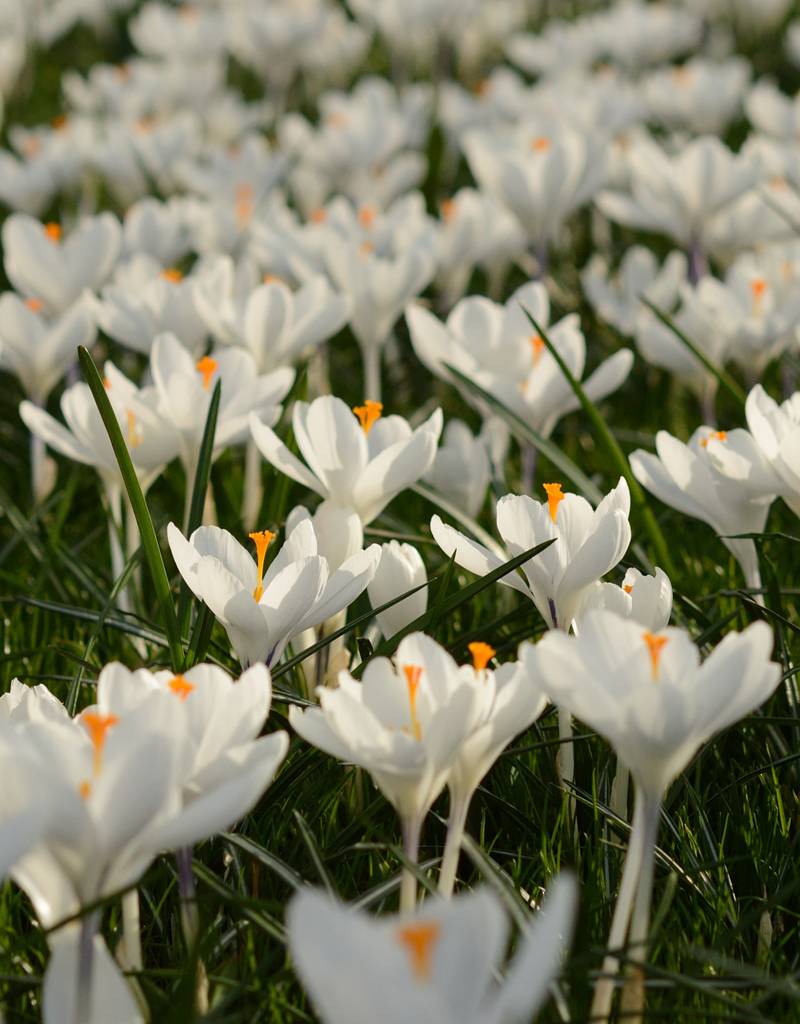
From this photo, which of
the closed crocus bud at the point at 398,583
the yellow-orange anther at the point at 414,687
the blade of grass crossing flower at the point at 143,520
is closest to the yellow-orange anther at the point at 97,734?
the yellow-orange anther at the point at 414,687

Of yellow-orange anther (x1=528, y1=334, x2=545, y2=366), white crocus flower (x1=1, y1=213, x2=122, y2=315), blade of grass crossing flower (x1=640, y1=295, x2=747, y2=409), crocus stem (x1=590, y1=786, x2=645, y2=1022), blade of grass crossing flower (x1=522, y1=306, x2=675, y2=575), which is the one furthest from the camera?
white crocus flower (x1=1, y1=213, x2=122, y2=315)

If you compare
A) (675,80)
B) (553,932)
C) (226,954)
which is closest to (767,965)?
(226,954)

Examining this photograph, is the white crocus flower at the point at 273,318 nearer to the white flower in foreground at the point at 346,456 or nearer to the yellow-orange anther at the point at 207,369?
the yellow-orange anther at the point at 207,369

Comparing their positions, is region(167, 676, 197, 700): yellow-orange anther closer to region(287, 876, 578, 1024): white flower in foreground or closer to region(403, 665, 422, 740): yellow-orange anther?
region(403, 665, 422, 740): yellow-orange anther

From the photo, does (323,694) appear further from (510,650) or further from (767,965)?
(510,650)

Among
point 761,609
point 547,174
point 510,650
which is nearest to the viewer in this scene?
point 761,609

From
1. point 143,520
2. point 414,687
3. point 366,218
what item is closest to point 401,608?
point 143,520

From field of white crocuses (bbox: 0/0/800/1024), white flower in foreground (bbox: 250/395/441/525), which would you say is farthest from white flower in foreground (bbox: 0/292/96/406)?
white flower in foreground (bbox: 250/395/441/525)
